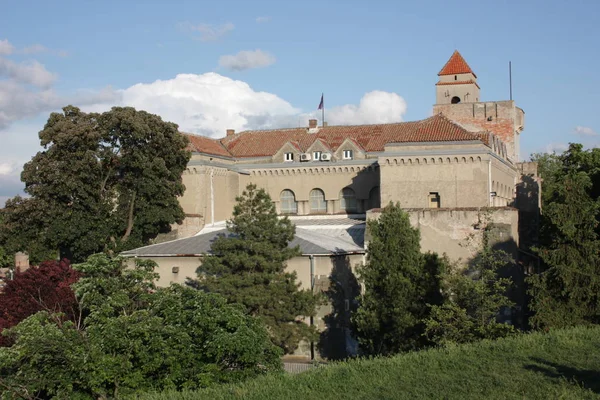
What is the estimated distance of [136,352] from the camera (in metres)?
22.7

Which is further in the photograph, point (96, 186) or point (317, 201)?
point (317, 201)

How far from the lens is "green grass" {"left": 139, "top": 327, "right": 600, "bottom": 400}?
750 inches

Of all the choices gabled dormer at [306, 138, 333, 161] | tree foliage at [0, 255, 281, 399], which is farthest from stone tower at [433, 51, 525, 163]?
tree foliage at [0, 255, 281, 399]

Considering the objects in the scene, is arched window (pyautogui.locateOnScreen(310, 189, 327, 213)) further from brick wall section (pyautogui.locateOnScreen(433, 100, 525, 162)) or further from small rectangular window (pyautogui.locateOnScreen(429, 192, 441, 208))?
brick wall section (pyautogui.locateOnScreen(433, 100, 525, 162))

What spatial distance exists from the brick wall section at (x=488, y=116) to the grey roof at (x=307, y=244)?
17.1 m

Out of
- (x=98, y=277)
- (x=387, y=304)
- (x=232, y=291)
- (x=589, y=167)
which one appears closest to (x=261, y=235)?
(x=232, y=291)

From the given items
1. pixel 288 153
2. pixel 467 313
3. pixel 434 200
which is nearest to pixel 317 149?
pixel 288 153

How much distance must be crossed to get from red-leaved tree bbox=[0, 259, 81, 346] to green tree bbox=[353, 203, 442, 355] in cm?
1110

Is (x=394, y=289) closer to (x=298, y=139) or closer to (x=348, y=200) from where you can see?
(x=348, y=200)

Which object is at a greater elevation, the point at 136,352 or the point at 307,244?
the point at 307,244

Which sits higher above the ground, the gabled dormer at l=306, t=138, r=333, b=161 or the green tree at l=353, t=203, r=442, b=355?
the gabled dormer at l=306, t=138, r=333, b=161

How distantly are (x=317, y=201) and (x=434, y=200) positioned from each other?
936cm

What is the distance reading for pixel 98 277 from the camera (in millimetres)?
26703

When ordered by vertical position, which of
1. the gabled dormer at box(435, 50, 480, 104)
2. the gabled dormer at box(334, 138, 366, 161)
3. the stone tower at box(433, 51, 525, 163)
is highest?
the gabled dormer at box(435, 50, 480, 104)
